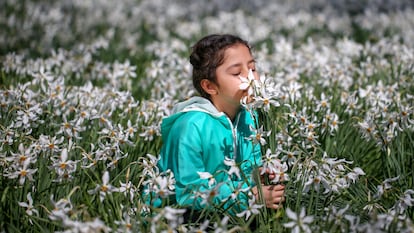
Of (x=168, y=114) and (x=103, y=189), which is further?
(x=168, y=114)

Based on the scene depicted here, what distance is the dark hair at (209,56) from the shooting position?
117 inches

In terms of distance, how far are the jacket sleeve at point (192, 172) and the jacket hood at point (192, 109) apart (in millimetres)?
93

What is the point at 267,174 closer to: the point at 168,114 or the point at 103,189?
the point at 103,189

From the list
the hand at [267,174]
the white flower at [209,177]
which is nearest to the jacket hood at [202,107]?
the hand at [267,174]

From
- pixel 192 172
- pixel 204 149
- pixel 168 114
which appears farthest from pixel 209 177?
pixel 168 114

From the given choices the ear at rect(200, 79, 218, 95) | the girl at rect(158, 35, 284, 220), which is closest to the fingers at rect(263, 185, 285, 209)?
the girl at rect(158, 35, 284, 220)

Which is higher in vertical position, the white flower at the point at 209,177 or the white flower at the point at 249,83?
the white flower at the point at 249,83

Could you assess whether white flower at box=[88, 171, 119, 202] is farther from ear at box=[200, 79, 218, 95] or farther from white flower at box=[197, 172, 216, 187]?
ear at box=[200, 79, 218, 95]

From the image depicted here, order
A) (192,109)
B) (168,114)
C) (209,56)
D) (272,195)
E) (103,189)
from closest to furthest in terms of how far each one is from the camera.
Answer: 1. (103,189)
2. (272,195)
3. (192,109)
4. (209,56)
5. (168,114)

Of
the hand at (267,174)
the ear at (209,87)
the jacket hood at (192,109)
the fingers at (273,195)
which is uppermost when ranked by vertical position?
the ear at (209,87)


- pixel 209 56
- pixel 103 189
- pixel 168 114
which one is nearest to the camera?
pixel 103 189

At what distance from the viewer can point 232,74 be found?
2.95 metres

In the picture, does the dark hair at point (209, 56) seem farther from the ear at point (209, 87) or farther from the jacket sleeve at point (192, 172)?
the jacket sleeve at point (192, 172)

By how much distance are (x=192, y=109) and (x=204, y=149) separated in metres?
0.23
